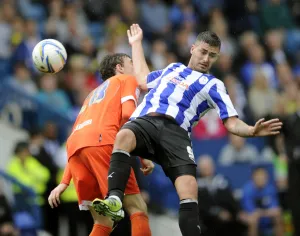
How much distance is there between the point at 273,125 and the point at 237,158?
24.3ft

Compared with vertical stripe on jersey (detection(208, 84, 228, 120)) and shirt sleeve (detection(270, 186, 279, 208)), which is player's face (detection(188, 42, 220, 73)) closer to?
vertical stripe on jersey (detection(208, 84, 228, 120))

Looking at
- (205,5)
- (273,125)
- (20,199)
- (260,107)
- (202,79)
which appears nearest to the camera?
(273,125)

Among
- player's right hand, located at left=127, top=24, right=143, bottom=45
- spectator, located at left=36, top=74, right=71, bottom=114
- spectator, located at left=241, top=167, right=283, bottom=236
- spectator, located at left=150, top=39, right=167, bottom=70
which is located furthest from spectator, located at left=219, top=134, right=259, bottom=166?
player's right hand, located at left=127, top=24, right=143, bottom=45

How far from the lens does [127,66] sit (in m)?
10.1

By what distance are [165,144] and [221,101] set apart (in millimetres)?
730

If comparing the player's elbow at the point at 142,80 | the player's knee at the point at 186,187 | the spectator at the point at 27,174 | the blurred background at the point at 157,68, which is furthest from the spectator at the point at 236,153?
the player's knee at the point at 186,187

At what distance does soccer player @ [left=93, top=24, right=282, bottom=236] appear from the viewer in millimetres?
8711

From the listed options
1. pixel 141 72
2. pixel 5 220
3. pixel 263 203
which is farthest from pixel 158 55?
pixel 141 72

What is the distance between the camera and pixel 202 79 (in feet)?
30.4

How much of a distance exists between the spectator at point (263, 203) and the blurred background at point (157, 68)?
2cm

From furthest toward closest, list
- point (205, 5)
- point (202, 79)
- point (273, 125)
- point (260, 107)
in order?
point (205, 5) → point (260, 107) → point (202, 79) → point (273, 125)

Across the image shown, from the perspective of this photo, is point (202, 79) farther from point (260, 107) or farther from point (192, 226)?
point (260, 107)

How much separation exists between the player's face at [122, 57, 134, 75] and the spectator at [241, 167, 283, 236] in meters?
5.54

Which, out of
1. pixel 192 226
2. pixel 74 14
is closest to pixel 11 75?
pixel 74 14
